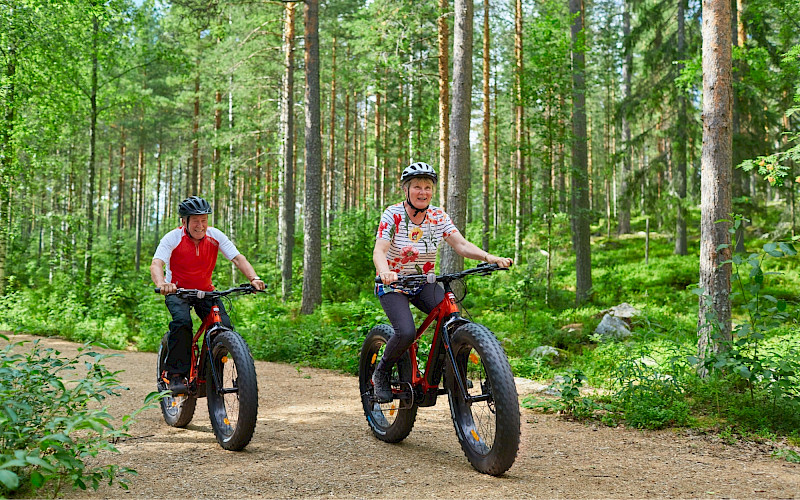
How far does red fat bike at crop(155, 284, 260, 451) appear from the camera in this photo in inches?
180

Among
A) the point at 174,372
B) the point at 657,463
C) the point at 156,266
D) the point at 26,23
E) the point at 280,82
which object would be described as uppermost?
the point at 280,82

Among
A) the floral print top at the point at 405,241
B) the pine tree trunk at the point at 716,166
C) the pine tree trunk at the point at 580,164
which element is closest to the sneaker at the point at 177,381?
the floral print top at the point at 405,241

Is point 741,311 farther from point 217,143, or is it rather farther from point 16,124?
point 16,124

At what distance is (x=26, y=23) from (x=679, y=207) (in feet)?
61.6

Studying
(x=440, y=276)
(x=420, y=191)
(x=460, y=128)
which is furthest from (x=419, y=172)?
(x=460, y=128)

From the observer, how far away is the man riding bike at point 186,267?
5.38 metres

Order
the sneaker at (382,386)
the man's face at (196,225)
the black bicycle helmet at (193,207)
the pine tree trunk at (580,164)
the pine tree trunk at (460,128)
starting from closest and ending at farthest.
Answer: the sneaker at (382,386) → the black bicycle helmet at (193,207) → the man's face at (196,225) → the pine tree trunk at (460,128) → the pine tree trunk at (580,164)

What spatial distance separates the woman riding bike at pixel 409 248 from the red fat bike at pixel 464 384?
15 centimetres

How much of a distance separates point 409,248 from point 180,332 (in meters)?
2.53

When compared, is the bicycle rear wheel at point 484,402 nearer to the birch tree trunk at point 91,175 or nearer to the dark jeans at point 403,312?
the dark jeans at point 403,312

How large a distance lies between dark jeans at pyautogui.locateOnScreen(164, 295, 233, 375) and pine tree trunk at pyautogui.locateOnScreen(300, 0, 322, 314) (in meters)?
7.88

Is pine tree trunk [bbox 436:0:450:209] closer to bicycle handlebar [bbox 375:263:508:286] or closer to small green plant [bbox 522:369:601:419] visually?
small green plant [bbox 522:369:601:419]

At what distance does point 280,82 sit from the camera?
21078mm

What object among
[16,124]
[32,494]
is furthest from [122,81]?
[32,494]
